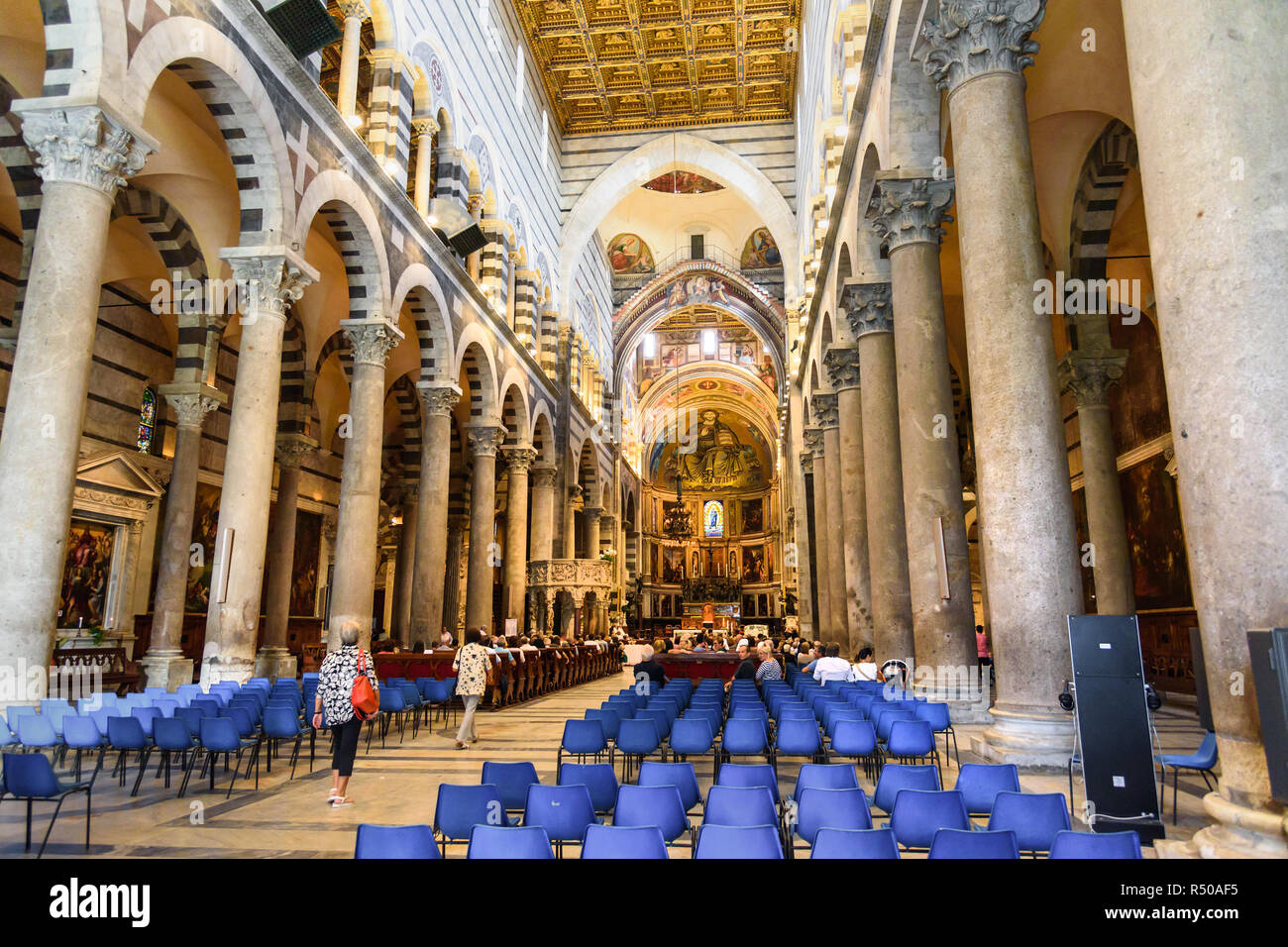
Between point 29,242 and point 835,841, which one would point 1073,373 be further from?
point 29,242

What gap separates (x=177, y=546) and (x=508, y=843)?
13536 millimetres

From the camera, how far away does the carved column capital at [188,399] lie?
1476 centimetres

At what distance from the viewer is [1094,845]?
9.68 ft

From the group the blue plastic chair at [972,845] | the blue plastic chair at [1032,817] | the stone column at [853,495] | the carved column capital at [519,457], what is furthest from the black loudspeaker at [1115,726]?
the carved column capital at [519,457]

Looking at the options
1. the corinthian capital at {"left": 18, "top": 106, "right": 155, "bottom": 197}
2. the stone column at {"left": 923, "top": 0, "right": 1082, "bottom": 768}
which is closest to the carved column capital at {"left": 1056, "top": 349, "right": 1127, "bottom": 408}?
the stone column at {"left": 923, "top": 0, "right": 1082, "bottom": 768}

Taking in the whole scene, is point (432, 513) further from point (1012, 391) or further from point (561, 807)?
point (561, 807)

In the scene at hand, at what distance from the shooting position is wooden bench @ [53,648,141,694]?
14086 millimetres

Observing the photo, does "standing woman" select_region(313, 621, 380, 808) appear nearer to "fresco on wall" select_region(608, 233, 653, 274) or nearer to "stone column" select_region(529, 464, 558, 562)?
"stone column" select_region(529, 464, 558, 562)

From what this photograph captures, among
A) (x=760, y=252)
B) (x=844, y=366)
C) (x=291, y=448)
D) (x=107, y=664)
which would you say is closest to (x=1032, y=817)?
(x=844, y=366)

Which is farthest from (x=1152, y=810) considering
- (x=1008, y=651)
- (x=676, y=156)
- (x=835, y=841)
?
(x=676, y=156)

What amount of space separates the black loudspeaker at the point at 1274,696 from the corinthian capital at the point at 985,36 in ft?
19.1

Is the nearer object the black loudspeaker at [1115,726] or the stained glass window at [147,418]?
the black loudspeaker at [1115,726]

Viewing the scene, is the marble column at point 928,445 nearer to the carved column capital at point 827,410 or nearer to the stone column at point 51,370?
the carved column capital at point 827,410
